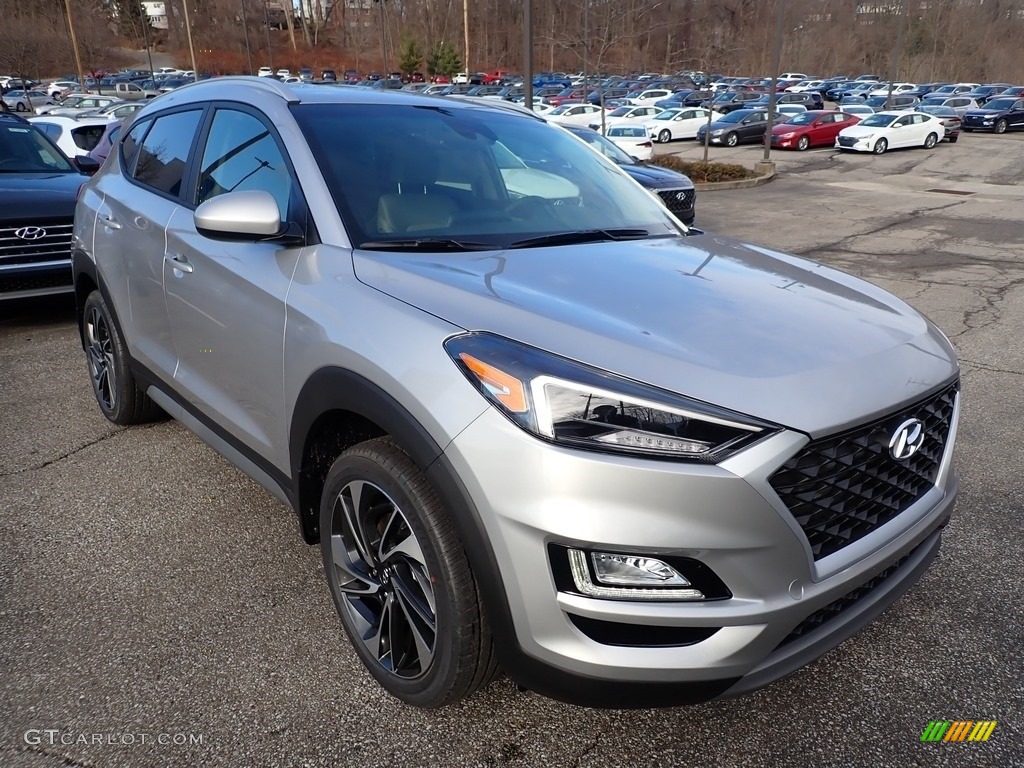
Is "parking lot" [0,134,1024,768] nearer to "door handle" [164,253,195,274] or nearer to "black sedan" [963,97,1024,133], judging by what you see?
"door handle" [164,253,195,274]

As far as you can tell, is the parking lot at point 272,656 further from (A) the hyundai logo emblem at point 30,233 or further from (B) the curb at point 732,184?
(B) the curb at point 732,184

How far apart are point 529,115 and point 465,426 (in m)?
2.37

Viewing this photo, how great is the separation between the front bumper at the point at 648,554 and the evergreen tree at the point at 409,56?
7323 cm

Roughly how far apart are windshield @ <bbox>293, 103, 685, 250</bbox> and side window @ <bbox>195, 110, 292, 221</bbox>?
0.17 meters

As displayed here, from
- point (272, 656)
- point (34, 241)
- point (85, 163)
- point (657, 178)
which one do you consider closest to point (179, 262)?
point (272, 656)

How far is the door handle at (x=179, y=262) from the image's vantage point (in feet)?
10.2

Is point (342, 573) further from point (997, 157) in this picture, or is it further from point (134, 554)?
point (997, 157)

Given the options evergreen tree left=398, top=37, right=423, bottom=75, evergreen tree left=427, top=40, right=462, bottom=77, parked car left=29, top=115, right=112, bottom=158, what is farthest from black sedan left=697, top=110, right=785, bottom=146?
evergreen tree left=398, top=37, right=423, bottom=75

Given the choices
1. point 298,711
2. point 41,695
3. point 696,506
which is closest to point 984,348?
point 696,506

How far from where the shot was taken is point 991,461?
158 inches

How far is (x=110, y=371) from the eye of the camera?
4352mm

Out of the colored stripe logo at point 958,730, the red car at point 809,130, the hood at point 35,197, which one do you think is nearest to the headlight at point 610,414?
the colored stripe logo at point 958,730

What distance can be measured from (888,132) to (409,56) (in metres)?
50.6

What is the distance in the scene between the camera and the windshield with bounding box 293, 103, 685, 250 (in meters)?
2.66
